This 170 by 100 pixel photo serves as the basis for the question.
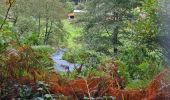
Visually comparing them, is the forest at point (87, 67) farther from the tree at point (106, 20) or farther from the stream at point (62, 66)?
the tree at point (106, 20)

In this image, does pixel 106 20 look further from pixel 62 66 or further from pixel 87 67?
pixel 62 66

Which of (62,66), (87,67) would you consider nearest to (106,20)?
(87,67)

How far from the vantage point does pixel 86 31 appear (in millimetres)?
24156

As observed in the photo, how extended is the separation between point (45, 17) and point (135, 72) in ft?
71.7

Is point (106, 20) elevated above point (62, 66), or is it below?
below

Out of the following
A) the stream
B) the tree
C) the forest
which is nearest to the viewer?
the forest

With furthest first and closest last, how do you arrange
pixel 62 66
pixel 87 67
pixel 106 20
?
pixel 106 20 → pixel 87 67 → pixel 62 66

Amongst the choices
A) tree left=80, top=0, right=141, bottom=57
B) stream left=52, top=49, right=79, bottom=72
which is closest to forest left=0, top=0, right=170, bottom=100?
stream left=52, top=49, right=79, bottom=72

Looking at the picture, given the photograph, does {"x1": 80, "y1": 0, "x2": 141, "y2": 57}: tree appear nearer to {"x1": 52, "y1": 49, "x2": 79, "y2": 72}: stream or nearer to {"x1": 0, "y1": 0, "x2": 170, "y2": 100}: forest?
{"x1": 0, "y1": 0, "x2": 170, "y2": 100}: forest

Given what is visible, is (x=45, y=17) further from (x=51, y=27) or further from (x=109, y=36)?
(x=109, y=36)

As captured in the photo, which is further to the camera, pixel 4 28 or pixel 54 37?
pixel 54 37

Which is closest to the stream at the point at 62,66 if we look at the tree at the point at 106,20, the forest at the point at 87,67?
the forest at the point at 87,67

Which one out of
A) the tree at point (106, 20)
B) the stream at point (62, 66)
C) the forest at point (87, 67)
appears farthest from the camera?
the tree at point (106, 20)

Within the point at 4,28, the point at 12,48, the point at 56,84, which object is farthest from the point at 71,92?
the point at 4,28
